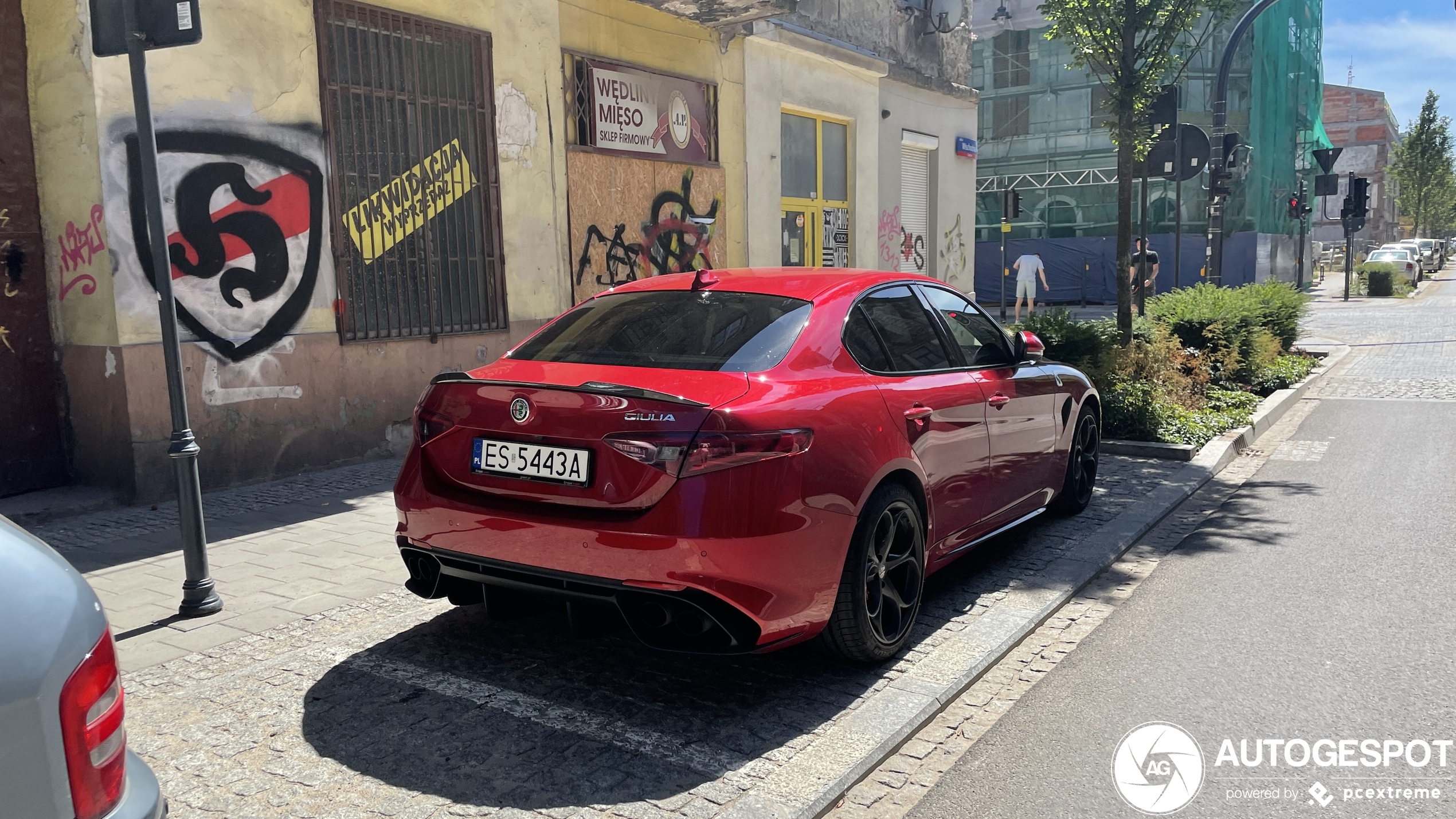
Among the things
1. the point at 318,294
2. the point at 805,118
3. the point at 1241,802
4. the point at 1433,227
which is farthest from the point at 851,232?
the point at 1433,227

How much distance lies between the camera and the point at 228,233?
7.62 metres

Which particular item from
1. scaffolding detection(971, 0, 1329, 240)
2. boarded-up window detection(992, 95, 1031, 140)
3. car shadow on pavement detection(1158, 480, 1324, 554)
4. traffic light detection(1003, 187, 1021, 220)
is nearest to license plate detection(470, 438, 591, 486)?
car shadow on pavement detection(1158, 480, 1324, 554)

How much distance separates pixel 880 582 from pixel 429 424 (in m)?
1.81

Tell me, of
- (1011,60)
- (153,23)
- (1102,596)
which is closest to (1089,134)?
(1011,60)

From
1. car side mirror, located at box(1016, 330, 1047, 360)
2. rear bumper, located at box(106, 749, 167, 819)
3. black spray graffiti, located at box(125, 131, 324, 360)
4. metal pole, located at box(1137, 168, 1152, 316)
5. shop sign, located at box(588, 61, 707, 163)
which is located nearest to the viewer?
rear bumper, located at box(106, 749, 167, 819)

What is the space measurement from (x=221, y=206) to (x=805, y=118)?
30.8ft

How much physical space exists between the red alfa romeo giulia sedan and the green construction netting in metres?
30.6

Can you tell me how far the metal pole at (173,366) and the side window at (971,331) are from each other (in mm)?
3418

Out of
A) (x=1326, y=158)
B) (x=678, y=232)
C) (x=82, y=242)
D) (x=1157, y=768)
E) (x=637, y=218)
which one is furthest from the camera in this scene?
(x=1326, y=158)

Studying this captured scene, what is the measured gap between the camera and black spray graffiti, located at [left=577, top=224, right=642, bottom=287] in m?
11.1

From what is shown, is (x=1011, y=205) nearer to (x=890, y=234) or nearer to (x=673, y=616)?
(x=890, y=234)

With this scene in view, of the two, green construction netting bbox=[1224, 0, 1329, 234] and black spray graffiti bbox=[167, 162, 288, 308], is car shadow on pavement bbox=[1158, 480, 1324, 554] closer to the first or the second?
black spray graffiti bbox=[167, 162, 288, 308]

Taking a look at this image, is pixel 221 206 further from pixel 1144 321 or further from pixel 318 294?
pixel 1144 321

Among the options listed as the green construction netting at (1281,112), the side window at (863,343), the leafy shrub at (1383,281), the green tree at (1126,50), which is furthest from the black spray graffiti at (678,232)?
the leafy shrub at (1383,281)
